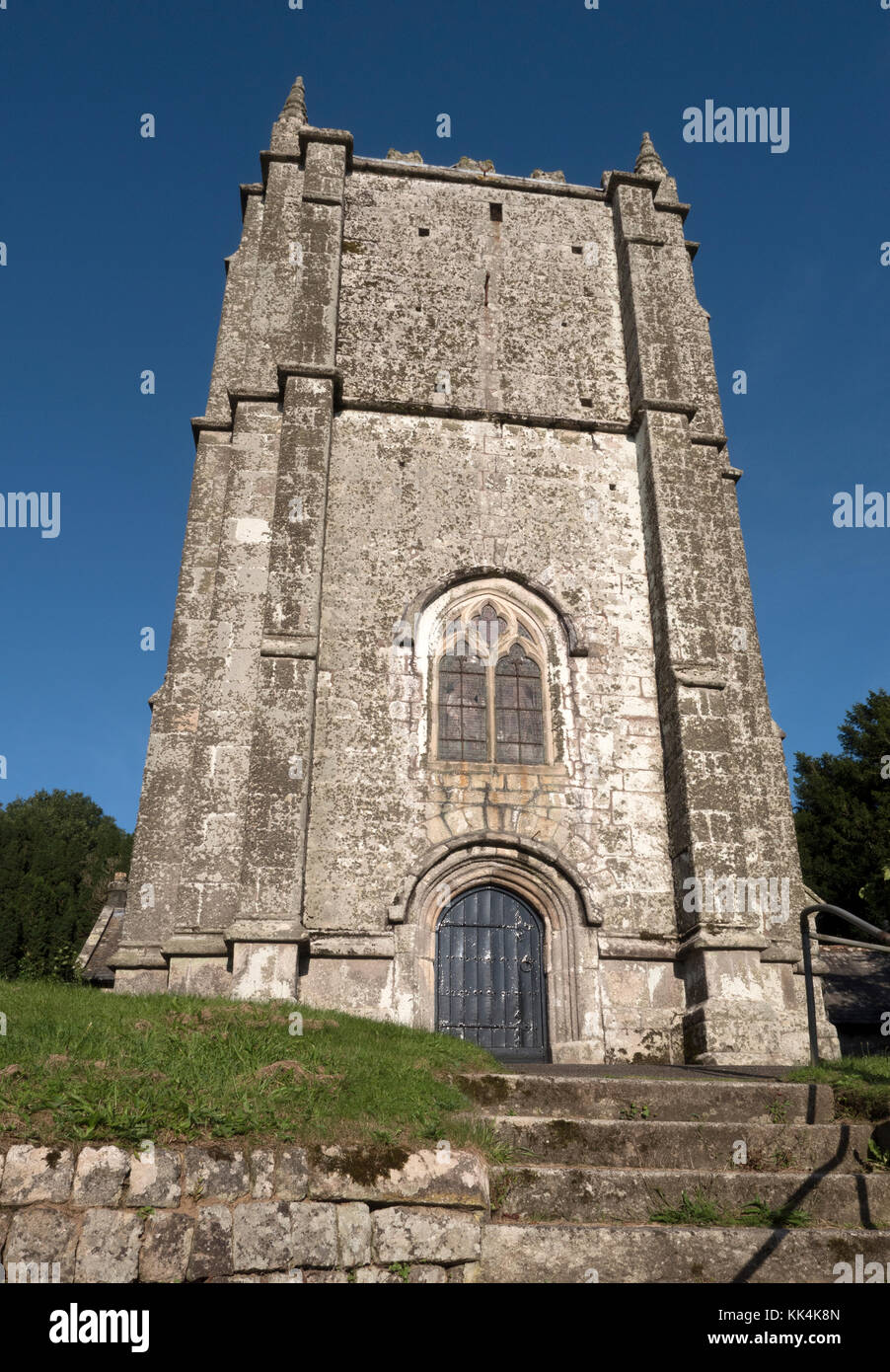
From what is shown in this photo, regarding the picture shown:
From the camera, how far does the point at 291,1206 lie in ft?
16.5

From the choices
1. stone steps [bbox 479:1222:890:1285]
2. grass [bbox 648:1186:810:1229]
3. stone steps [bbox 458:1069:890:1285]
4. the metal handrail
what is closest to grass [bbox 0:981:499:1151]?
stone steps [bbox 458:1069:890:1285]

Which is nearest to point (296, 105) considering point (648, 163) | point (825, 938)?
point (648, 163)

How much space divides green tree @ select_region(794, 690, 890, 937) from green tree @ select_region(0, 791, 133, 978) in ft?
61.7

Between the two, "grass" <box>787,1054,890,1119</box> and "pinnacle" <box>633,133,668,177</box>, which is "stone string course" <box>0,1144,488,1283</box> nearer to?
"grass" <box>787,1054,890,1119</box>

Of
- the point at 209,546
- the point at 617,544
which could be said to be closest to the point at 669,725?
the point at 617,544

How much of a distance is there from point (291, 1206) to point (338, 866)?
242 inches

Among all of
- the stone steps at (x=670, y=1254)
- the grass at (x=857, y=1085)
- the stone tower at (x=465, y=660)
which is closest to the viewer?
the stone steps at (x=670, y=1254)

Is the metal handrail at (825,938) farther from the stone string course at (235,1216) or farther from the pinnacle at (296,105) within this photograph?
the pinnacle at (296,105)

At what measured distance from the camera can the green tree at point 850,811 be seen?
925 inches

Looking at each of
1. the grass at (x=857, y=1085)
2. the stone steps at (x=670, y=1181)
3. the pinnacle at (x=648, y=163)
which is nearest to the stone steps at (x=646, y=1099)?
the stone steps at (x=670, y=1181)

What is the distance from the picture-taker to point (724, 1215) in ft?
17.9

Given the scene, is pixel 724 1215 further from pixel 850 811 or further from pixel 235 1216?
pixel 850 811

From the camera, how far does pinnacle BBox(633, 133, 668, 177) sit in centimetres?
1706

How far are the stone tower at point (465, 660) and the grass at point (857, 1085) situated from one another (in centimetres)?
240
